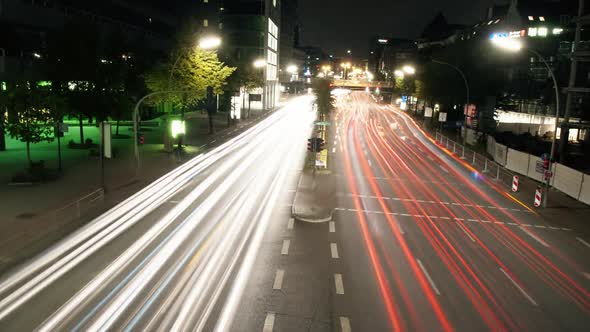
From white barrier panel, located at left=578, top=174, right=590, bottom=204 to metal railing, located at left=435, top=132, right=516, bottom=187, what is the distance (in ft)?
17.7

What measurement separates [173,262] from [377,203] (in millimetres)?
13643

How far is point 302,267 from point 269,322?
4249mm

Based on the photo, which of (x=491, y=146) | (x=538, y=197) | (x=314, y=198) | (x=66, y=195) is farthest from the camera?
(x=491, y=146)

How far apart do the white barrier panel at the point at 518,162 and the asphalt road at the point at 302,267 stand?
8.16 metres

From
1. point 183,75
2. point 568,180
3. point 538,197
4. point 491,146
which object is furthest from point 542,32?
point 538,197

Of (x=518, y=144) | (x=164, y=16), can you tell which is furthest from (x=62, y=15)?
(x=518, y=144)

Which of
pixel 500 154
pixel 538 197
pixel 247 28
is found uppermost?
pixel 247 28

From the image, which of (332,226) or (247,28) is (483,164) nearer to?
(332,226)

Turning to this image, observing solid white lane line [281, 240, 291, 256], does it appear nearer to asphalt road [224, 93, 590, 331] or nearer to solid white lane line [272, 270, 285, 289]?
asphalt road [224, 93, 590, 331]

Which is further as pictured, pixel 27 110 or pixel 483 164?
pixel 483 164

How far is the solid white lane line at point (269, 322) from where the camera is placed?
1206 cm

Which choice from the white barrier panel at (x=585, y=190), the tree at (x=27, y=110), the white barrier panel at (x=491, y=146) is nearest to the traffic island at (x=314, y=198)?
the white barrier panel at (x=585, y=190)

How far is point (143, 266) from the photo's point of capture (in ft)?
52.0

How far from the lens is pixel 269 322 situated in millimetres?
12430
